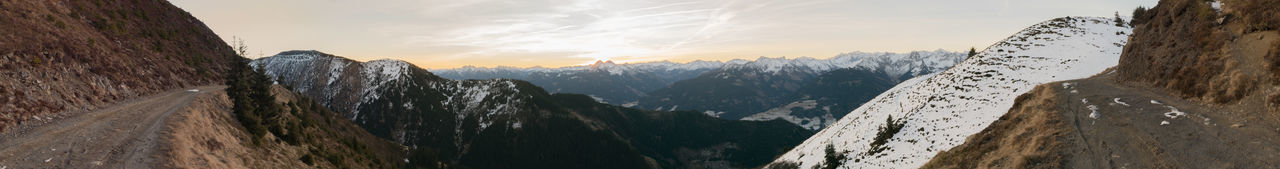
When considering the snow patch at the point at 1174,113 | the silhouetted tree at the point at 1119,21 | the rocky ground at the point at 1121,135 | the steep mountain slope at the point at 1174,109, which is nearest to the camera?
the rocky ground at the point at 1121,135

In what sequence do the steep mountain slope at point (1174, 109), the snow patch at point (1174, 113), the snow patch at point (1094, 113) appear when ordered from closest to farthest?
the steep mountain slope at point (1174, 109) < the snow patch at point (1174, 113) < the snow patch at point (1094, 113)

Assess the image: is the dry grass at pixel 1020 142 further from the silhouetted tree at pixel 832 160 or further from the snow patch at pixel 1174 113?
the silhouetted tree at pixel 832 160

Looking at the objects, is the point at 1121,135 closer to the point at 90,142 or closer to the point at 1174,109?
the point at 1174,109

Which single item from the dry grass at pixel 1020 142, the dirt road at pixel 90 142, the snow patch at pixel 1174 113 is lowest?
the dry grass at pixel 1020 142

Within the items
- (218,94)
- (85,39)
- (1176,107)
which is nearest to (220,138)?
(218,94)

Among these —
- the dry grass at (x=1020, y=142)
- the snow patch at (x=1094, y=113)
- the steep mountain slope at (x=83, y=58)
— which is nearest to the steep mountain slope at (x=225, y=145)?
the steep mountain slope at (x=83, y=58)

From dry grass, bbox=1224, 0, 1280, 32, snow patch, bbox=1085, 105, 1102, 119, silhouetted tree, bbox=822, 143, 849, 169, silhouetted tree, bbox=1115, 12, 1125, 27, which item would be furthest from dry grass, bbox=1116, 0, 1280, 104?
silhouetted tree, bbox=1115, 12, 1125, 27
